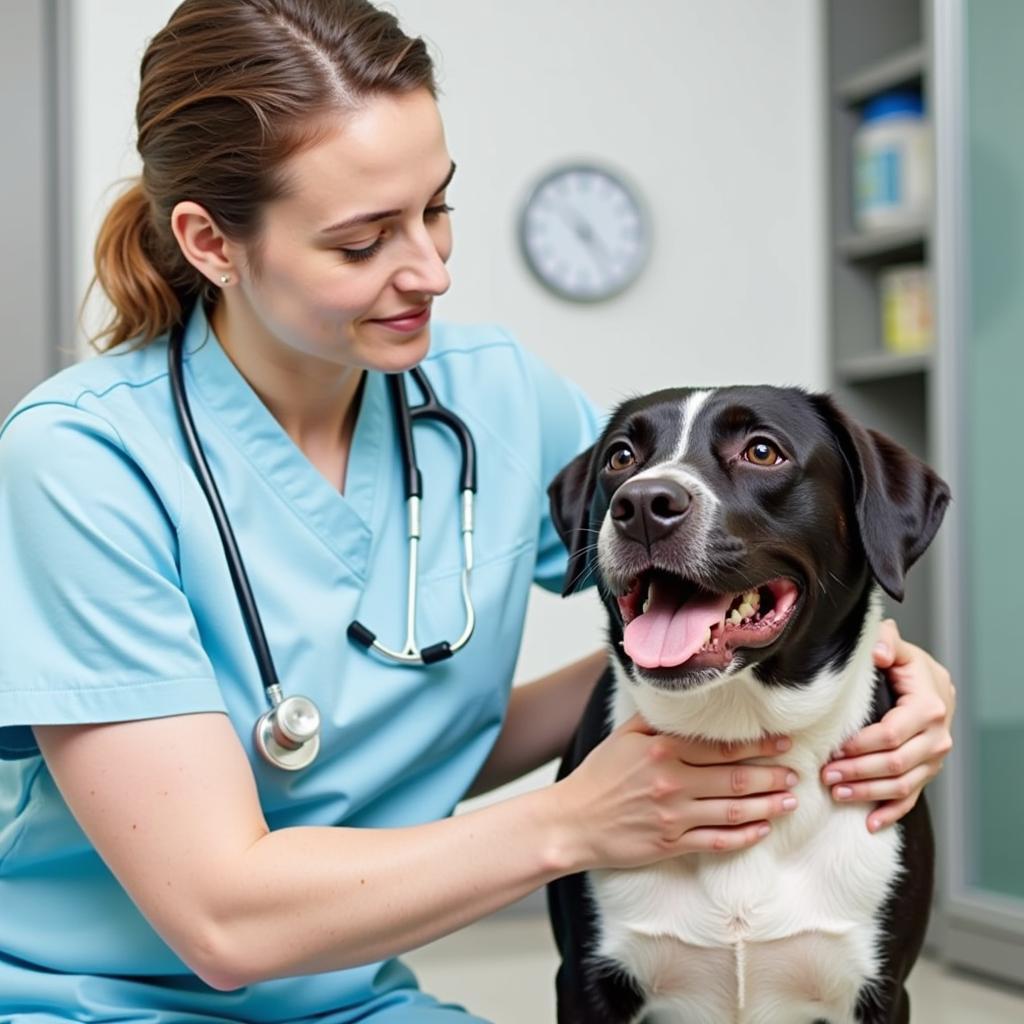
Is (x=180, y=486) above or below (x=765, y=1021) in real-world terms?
above

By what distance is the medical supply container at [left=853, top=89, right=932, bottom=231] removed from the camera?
10.9 ft

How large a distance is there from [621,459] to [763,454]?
0.14 metres

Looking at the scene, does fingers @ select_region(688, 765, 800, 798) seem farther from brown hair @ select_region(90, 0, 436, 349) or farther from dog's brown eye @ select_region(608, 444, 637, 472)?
brown hair @ select_region(90, 0, 436, 349)

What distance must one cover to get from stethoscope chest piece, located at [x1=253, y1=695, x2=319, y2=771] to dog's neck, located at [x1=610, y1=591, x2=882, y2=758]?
294mm

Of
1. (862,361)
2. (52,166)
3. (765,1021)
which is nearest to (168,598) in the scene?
(765,1021)

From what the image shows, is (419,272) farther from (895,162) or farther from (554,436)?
(895,162)

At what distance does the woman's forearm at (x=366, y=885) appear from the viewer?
3.88ft

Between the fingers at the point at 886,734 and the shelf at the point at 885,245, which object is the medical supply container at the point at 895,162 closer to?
the shelf at the point at 885,245

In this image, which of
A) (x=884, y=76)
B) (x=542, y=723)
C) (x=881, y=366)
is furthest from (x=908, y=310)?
(x=542, y=723)

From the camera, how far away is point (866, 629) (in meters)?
1.32

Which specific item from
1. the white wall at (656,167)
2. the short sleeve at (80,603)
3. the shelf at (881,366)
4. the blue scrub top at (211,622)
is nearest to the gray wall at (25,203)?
the white wall at (656,167)

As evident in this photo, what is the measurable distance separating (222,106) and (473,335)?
1.47 feet

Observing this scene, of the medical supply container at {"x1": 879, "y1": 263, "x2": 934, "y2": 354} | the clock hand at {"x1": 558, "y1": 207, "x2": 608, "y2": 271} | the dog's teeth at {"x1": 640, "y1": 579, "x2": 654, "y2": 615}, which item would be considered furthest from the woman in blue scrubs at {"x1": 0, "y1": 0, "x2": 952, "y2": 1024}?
the medical supply container at {"x1": 879, "y1": 263, "x2": 934, "y2": 354}

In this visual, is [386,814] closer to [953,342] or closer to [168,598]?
[168,598]
